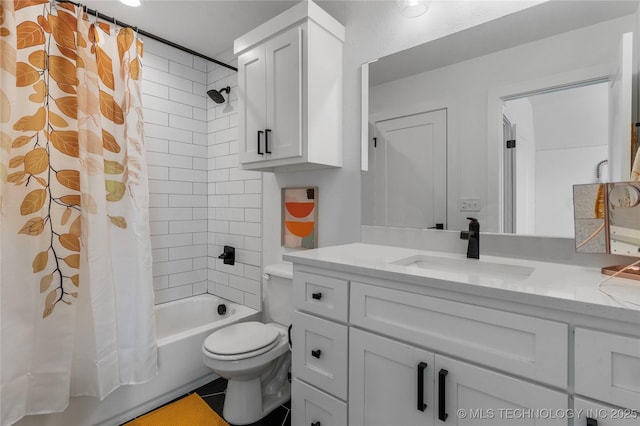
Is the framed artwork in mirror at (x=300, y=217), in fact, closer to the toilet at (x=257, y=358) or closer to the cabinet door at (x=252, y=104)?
the toilet at (x=257, y=358)

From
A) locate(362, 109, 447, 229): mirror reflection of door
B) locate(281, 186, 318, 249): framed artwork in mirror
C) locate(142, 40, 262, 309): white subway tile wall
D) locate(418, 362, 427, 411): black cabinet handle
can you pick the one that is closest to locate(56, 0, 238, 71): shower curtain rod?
locate(142, 40, 262, 309): white subway tile wall

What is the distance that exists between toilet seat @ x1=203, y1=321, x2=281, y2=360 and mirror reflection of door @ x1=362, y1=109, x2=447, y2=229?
86cm

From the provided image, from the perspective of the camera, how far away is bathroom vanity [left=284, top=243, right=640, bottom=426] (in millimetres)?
707

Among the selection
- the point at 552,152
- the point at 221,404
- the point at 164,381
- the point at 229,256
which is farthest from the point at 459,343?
the point at 229,256

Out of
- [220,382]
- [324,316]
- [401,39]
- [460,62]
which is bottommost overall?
[220,382]

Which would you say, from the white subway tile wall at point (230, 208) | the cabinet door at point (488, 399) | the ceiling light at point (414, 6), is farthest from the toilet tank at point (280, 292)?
the ceiling light at point (414, 6)

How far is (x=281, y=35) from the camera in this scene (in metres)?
1.66

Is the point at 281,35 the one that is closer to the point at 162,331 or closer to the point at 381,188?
the point at 381,188

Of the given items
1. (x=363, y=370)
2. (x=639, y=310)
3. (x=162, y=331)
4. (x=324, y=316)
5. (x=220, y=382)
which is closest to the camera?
(x=639, y=310)

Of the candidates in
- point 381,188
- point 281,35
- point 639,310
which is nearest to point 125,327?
point 381,188

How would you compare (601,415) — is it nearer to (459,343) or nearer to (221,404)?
(459,343)

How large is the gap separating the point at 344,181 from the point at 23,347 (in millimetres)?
1728

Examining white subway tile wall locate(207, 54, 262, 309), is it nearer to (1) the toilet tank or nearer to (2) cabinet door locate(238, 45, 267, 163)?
(1) the toilet tank

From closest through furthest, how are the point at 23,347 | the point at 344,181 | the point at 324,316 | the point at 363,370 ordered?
the point at 363,370 < the point at 324,316 < the point at 23,347 < the point at 344,181
